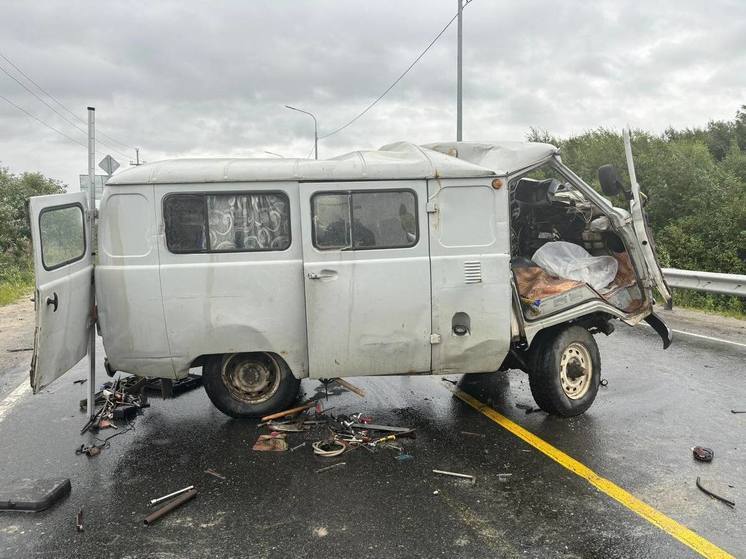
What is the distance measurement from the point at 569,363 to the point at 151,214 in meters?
4.03

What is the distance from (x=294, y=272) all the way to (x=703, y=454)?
11.7 ft

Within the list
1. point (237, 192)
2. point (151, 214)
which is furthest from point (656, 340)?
point (151, 214)

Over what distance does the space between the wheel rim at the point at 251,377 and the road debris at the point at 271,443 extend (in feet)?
1.57

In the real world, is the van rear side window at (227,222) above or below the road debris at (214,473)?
above

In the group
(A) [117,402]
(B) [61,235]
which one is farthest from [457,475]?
(B) [61,235]

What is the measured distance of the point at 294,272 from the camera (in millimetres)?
5047

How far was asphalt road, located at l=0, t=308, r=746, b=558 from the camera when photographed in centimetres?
350

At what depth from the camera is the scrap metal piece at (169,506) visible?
147 inches

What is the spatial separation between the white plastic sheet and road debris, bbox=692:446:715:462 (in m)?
1.81

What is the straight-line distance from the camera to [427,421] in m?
5.47

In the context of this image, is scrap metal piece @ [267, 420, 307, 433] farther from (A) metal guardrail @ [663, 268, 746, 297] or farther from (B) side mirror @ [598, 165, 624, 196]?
(A) metal guardrail @ [663, 268, 746, 297]

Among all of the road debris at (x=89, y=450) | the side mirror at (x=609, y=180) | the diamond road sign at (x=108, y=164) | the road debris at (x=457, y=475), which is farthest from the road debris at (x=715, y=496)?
the diamond road sign at (x=108, y=164)

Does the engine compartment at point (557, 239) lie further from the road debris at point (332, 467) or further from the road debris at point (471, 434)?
the road debris at point (332, 467)

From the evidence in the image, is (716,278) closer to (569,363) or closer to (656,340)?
(656,340)
